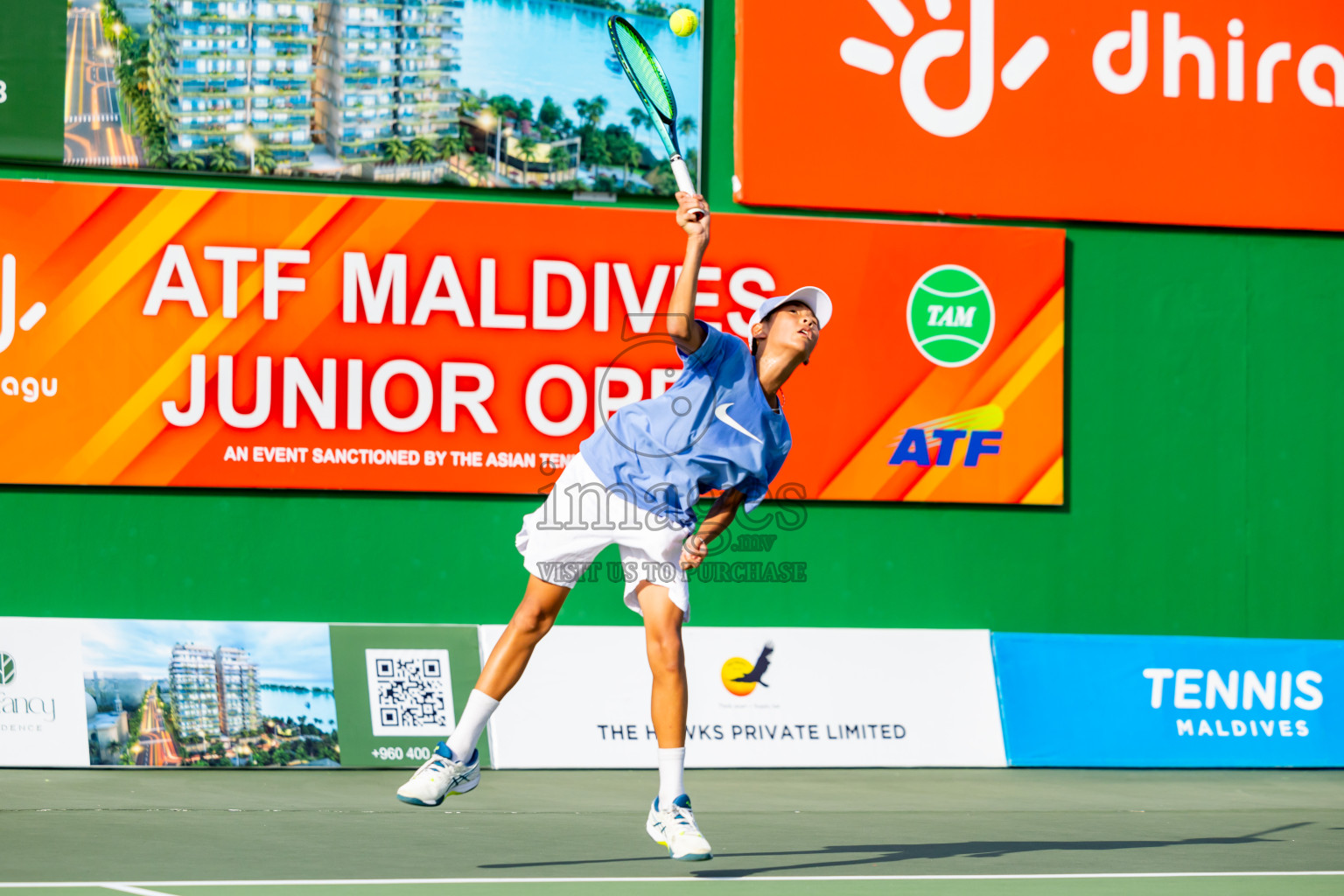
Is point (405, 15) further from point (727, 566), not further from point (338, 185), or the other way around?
point (727, 566)

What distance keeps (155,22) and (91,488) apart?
2.43m

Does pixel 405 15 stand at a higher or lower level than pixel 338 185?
higher

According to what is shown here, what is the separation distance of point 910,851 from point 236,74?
535cm

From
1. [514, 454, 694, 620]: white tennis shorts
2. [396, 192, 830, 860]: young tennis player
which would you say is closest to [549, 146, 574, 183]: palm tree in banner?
[396, 192, 830, 860]: young tennis player

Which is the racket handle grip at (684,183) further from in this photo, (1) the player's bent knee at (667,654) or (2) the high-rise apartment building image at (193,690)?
(2) the high-rise apartment building image at (193,690)

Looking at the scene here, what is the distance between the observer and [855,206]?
28.4 ft

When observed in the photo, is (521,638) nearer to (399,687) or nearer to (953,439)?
(399,687)

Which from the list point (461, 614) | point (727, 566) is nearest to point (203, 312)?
point (461, 614)

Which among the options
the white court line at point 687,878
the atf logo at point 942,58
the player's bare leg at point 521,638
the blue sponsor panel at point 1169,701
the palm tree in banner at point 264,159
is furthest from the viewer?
the atf logo at point 942,58

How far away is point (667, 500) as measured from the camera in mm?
4691

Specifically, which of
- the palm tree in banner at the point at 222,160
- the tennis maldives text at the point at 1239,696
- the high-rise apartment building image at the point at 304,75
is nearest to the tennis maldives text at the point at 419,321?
the palm tree in banner at the point at 222,160

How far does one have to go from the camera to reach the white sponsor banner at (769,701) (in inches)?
304

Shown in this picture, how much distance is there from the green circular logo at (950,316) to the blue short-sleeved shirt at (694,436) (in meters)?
4.08

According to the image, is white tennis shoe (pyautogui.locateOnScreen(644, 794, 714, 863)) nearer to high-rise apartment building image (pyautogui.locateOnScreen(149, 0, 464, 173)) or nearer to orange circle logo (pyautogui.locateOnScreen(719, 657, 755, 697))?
orange circle logo (pyautogui.locateOnScreen(719, 657, 755, 697))
